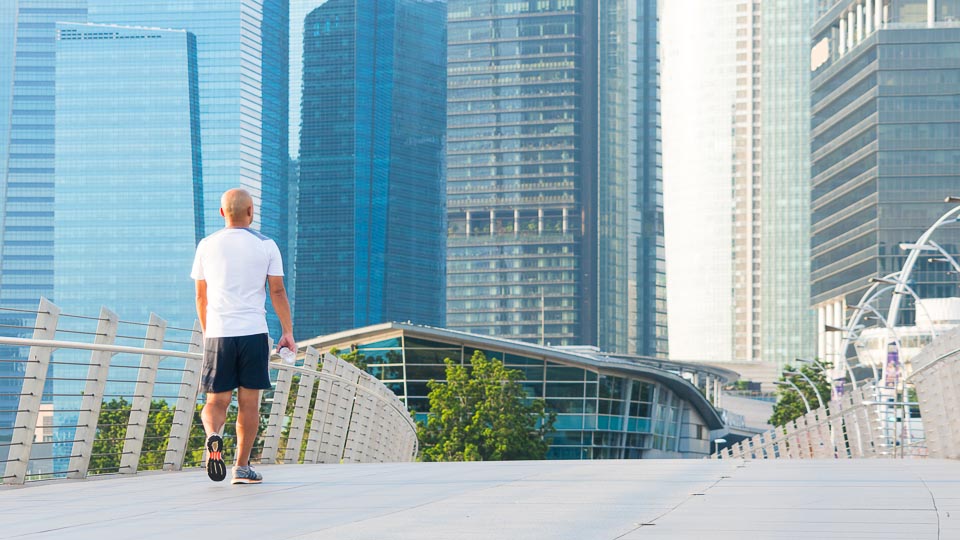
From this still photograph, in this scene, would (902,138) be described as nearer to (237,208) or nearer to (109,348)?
(109,348)

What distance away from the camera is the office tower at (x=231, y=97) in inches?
6545

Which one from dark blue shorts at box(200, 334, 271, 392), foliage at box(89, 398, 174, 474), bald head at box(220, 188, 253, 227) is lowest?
foliage at box(89, 398, 174, 474)

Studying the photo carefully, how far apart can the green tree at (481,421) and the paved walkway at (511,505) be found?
169ft

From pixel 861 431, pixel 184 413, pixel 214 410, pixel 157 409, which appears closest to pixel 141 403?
pixel 184 413

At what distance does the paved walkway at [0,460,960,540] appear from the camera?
6457 millimetres

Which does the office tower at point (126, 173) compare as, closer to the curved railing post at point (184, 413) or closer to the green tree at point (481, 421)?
the green tree at point (481, 421)

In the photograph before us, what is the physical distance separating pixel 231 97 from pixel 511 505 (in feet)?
538

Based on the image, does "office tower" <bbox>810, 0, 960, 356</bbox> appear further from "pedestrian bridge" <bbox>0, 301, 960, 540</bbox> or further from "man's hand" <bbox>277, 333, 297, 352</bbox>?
"man's hand" <bbox>277, 333, 297, 352</bbox>

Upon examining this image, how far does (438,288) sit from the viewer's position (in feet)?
591

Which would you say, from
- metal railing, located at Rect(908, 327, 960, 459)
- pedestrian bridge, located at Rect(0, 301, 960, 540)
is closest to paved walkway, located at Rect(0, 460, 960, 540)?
pedestrian bridge, located at Rect(0, 301, 960, 540)

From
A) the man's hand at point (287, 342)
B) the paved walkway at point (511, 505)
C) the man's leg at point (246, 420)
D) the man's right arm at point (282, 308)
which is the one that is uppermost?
the man's right arm at point (282, 308)

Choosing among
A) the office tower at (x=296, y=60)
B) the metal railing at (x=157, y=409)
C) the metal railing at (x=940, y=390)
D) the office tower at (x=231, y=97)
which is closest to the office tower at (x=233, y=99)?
the office tower at (x=231, y=97)

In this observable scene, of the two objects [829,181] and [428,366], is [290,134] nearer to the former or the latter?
[829,181]

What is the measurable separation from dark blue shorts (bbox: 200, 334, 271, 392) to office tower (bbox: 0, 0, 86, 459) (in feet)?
511
